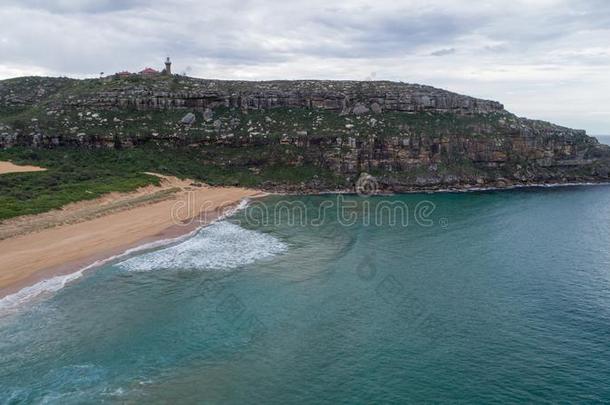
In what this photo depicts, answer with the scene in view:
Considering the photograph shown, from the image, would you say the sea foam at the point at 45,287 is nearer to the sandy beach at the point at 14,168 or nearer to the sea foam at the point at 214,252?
the sea foam at the point at 214,252

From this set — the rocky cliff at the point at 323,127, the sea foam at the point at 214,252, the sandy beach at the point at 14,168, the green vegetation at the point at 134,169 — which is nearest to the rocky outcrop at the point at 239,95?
the rocky cliff at the point at 323,127

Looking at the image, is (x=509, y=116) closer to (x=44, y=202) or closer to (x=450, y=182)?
(x=450, y=182)

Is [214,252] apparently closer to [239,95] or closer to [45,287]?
[45,287]

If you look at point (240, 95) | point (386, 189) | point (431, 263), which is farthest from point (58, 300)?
point (240, 95)

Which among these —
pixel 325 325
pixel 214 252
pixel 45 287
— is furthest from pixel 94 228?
pixel 325 325

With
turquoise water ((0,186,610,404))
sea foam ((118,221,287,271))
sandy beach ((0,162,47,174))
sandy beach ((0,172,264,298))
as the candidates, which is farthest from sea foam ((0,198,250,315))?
sandy beach ((0,162,47,174))

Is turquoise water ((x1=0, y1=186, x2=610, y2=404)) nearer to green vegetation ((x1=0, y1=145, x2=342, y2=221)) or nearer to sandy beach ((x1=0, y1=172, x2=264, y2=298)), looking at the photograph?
sandy beach ((x1=0, y1=172, x2=264, y2=298))
